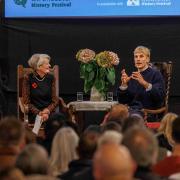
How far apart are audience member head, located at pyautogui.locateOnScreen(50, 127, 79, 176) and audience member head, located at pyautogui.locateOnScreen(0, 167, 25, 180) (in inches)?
38.2

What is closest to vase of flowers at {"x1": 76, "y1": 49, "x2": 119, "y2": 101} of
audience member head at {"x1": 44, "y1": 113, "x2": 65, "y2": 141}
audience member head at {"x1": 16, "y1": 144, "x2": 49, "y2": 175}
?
audience member head at {"x1": 44, "y1": 113, "x2": 65, "y2": 141}

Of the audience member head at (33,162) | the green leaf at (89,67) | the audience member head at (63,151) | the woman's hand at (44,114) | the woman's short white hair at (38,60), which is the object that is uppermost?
the woman's short white hair at (38,60)

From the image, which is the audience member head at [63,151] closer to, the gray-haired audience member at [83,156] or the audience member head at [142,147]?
the gray-haired audience member at [83,156]

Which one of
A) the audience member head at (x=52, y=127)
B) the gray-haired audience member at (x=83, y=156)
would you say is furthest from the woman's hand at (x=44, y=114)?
the gray-haired audience member at (x=83, y=156)

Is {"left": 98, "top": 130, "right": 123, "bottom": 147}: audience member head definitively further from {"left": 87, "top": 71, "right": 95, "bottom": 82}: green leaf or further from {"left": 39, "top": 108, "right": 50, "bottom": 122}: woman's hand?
{"left": 87, "top": 71, "right": 95, "bottom": 82}: green leaf

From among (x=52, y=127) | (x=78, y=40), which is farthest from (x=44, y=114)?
(x=52, y=127)

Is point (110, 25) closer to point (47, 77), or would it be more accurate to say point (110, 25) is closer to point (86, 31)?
point (86, 31)

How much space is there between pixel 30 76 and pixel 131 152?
13.5 ft

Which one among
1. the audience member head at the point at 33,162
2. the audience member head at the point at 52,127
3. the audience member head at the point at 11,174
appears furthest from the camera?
the audience member head at the point at 52,127

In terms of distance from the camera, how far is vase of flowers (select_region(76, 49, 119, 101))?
679 cm

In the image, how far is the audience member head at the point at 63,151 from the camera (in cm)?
357

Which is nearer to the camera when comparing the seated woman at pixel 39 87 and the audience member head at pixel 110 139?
the audience member head at pixel 110 139

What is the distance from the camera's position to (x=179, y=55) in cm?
786

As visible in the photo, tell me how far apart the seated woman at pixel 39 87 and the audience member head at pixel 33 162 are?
13.0ft
